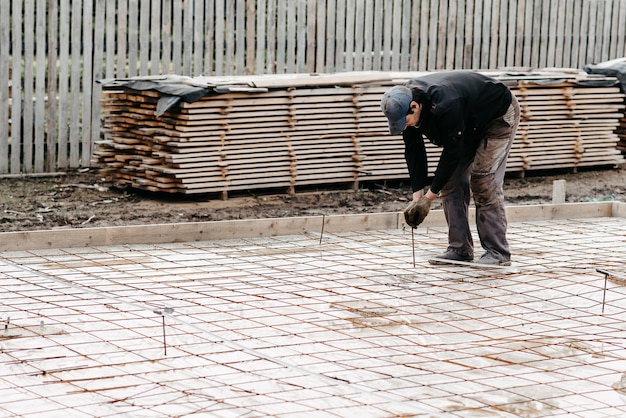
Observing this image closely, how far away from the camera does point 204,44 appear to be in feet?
35.4

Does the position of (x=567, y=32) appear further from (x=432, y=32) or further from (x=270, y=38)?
(x=270, y=38)

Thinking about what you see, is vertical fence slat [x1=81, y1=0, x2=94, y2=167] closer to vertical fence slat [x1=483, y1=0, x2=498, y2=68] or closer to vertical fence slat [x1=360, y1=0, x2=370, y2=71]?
vertical fence slat [x1=360, y1=0, x2=370, y2=71]

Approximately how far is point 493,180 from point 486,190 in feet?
0.27

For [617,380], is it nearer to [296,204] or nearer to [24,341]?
[24,341]

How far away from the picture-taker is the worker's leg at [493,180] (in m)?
6.82

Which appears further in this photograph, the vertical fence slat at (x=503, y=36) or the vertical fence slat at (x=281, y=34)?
the vertical fence slat at (x=503, y=36)

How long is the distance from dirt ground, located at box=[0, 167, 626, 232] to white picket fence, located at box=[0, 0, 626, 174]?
0.59 metres

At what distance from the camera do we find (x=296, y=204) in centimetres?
953

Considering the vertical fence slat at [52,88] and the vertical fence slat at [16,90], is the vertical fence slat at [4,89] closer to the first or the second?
the vertical fence slat at [16,90]

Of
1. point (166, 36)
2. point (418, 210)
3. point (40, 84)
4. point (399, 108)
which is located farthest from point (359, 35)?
point (399, 108)

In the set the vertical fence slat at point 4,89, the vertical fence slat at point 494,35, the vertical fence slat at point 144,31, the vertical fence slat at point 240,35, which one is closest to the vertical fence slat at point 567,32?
the vertical fence slat at point 494,35

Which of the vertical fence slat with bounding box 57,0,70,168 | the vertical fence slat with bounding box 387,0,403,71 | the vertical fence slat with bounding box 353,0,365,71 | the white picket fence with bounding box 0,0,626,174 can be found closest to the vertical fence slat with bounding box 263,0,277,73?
the white picket fence with bounding box 0,0,626,174

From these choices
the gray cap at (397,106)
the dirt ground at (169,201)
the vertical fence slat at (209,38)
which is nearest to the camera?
the gray cap at (397,106)

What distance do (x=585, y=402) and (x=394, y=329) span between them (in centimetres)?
135
